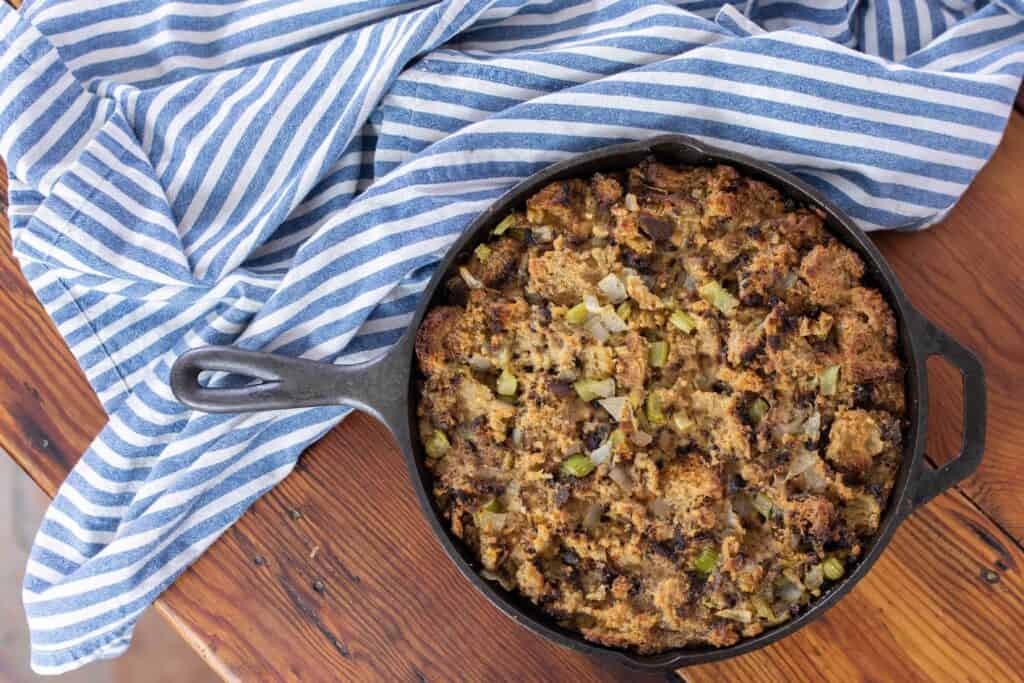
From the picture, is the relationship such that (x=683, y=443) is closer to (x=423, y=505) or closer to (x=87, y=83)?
(x=423, y=505)

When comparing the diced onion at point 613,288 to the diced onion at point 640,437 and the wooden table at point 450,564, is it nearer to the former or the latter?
the diced onion at point 640,437

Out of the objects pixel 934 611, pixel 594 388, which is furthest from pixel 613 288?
pixel 934 611

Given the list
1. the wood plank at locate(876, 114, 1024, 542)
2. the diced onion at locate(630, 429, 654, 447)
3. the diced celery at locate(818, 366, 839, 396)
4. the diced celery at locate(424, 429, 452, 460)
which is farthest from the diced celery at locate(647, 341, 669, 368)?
the wood plank at locate(876, 114, 1024, 542)

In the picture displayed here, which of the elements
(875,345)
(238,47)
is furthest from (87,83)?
(875,345)

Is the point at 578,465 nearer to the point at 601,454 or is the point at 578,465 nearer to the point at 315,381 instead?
the point at 601,454

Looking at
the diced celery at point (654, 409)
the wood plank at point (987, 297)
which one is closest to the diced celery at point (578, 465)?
the diced celery at point (654, 409)

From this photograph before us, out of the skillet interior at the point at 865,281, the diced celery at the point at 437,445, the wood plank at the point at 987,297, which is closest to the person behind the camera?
the skillet interior at the point at 865,281

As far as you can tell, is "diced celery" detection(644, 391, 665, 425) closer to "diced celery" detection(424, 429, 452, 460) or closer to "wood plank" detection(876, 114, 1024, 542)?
"diced celery" detection(424, 429, 452, 460)
